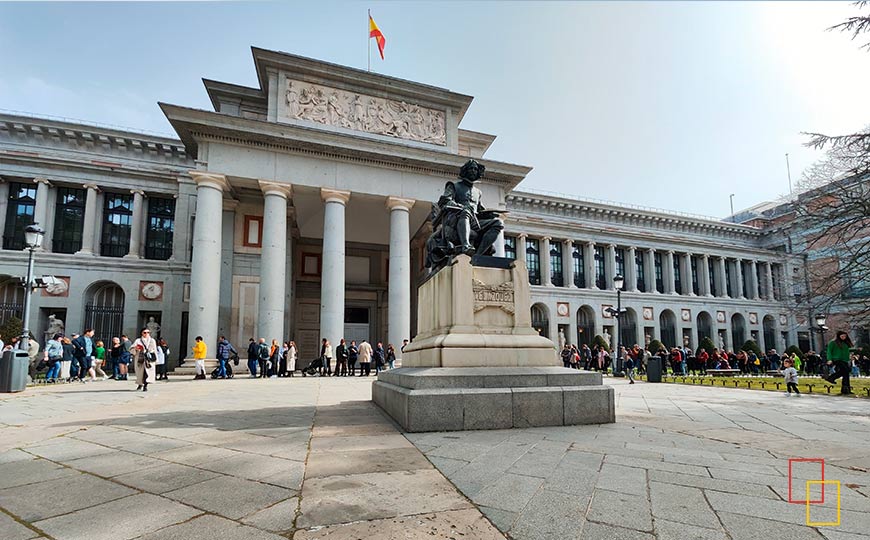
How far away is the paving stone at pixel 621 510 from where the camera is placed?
244 cm

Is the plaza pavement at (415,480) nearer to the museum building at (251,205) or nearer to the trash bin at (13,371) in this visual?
the trash bin at (13,371)

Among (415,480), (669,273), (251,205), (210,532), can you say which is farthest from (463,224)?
(669,273)

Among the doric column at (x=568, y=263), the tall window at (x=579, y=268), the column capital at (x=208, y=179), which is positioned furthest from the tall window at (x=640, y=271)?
the column capital at (x=208, y=179)

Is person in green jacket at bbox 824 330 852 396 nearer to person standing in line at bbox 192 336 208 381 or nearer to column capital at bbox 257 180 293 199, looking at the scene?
person standing in line at bbox 192 336 208 381

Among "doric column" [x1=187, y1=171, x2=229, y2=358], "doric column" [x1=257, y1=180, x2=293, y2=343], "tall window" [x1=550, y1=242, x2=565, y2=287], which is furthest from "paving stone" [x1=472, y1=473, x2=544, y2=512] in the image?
"tall window" [x1=550, y1=242, x2=565, y2=287]

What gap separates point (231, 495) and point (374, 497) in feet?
3.09

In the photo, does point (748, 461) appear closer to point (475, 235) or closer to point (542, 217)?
point (475, 235)

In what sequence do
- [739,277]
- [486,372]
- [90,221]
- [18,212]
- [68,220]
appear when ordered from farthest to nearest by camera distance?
[739,277] → [68,220] → [90,221] → [18,212] → [486,372]

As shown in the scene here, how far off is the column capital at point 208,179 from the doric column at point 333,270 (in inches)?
178

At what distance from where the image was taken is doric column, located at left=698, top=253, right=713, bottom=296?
4775 centimetres

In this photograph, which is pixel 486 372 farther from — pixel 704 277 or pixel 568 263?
pixel 704 277

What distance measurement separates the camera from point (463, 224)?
688 centimetres

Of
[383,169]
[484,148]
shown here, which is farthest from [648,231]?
[383,169]

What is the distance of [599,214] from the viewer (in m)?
44.3
